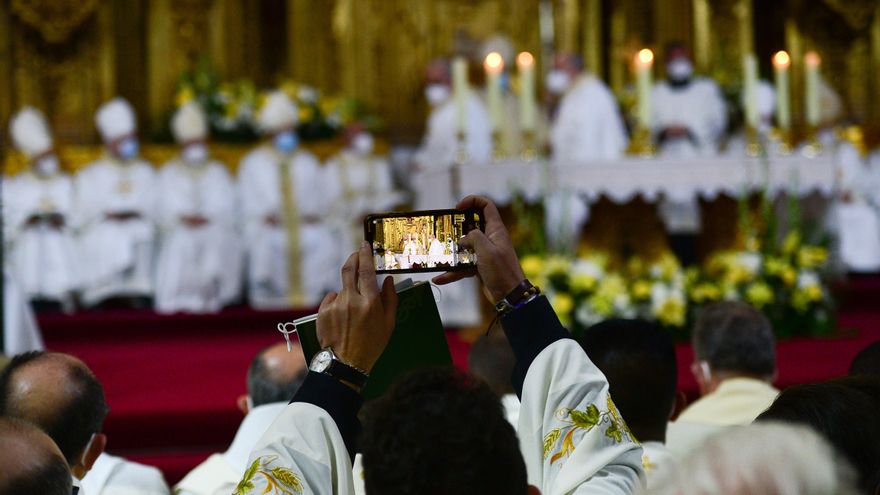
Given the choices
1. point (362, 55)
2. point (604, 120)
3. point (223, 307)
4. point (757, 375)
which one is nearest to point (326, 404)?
point (757, 375)

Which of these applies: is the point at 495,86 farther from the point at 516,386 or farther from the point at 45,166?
the point at 45,166

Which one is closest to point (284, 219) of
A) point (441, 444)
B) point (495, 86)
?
point (495, 86)

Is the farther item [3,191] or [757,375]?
[3,191]

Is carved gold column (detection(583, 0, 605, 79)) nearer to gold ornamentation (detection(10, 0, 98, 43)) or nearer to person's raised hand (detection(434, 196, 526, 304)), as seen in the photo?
gold ornamentation (detection(10, 0, 98, 43))

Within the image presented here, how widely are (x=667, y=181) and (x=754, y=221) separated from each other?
60 centimetres

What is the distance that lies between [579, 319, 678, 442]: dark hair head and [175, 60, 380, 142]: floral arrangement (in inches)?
326

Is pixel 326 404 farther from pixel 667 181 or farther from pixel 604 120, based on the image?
pixel 604 120

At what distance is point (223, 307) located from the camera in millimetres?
10289

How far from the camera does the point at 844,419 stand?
1646mm

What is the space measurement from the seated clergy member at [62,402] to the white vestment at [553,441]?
87 cm

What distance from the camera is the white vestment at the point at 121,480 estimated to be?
114 inches

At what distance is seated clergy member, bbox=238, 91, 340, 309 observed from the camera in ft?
34.3

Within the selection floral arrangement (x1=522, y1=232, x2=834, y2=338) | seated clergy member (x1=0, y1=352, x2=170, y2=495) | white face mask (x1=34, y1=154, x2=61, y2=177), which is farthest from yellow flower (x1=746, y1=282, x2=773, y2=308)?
white face mask (x1=34, y1=154, x2=61, y2=177)

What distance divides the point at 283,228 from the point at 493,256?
8.83 metres
